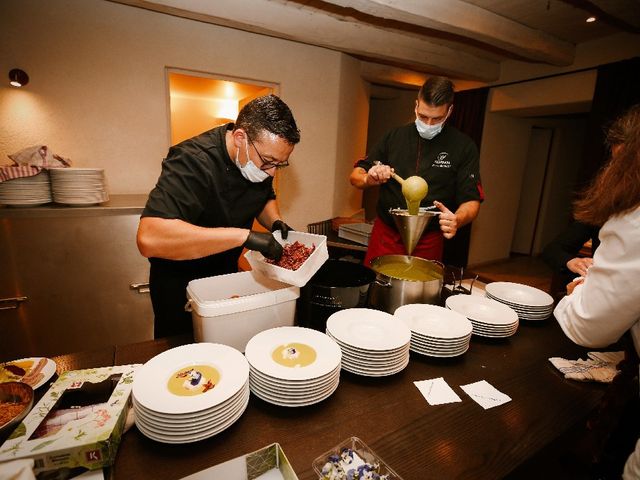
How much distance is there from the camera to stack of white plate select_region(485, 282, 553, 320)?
1.59 meters

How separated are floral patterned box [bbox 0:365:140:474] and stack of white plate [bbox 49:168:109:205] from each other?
6.98ft

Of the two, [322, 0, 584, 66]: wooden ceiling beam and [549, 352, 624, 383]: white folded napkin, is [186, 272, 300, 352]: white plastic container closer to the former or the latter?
[549, 352, 624, 383]: white folded napkin

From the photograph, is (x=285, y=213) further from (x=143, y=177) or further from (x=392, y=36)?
(x=392, y=36)

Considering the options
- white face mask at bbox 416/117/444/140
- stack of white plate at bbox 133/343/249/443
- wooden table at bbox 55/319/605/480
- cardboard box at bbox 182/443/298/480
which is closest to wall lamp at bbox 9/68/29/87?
wooden table at bbox 55/319/605/480

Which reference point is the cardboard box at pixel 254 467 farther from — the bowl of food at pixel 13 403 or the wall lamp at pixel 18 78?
the wall lamp at pixel 18 78

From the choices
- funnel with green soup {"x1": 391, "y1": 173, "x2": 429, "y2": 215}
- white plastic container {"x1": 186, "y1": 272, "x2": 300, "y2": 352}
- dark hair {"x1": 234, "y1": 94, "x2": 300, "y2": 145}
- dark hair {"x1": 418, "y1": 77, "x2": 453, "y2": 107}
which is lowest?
white plastic container {"x1": 186, "y1": 272, "x2": 300, "y2": 352}

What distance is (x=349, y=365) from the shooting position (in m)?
1.14

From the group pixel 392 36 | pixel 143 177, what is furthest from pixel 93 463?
pixel 392 36

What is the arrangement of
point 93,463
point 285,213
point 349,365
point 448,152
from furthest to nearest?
point 285,213
point 448,152
point 349,365
point 93,463

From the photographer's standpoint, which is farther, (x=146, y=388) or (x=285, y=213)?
(x=285, y=213)

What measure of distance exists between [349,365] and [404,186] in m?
1.10

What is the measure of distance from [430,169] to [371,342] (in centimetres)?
169

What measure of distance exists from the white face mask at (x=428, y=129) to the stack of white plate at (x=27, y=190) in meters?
2.86

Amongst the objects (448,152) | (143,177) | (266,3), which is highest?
(266,3)
